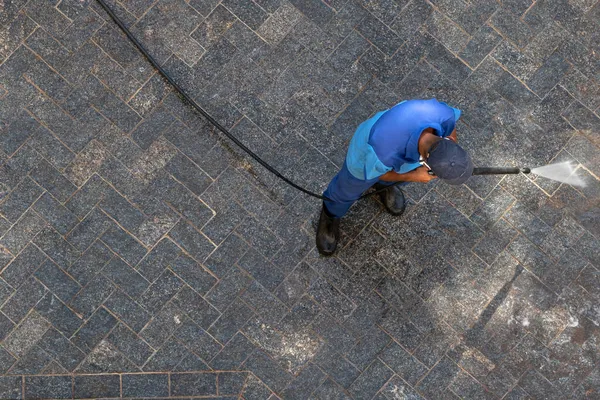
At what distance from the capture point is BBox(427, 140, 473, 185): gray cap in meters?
3.64

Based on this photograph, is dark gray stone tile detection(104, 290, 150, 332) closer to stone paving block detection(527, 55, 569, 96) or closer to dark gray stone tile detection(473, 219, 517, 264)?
dark gray stone tile detection(473, 219, 517, 264)

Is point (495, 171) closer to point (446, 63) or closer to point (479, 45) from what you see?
point (446, 63)

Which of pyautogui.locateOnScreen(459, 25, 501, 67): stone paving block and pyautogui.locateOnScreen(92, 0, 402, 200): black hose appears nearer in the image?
pyautogui.locateOnScreen(92, 0, 402, 200): black hose

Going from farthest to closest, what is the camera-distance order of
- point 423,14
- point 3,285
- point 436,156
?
1. point 423,14
2. point 3,285
3. point 436,156

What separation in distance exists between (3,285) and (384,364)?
3571 millimetres

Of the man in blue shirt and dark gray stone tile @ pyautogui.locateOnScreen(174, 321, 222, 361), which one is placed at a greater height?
the man in blue shirt

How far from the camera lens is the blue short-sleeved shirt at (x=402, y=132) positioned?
3.85 meters

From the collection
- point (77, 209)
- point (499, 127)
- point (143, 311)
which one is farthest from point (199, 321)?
point (499, 127)

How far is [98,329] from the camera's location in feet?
18.0

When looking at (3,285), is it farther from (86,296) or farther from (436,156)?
(436,156)

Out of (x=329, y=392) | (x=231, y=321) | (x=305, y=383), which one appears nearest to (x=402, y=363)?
(x=329, y=392)

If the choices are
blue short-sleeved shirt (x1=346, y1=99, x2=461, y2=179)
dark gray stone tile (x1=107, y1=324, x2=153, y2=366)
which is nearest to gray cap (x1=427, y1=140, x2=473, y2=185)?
blue short-sleeved shirt (x1=346, y1=99, x2=461, y2=179)

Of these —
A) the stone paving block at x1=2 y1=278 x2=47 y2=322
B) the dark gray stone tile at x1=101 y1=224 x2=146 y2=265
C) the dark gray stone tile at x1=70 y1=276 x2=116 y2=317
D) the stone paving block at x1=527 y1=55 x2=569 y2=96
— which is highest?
the stone paving block at x1=527 y1=55 x2=569 y2=96

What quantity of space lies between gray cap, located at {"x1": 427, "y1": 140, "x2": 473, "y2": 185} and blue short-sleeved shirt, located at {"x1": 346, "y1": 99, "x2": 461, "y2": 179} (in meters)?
0.18
